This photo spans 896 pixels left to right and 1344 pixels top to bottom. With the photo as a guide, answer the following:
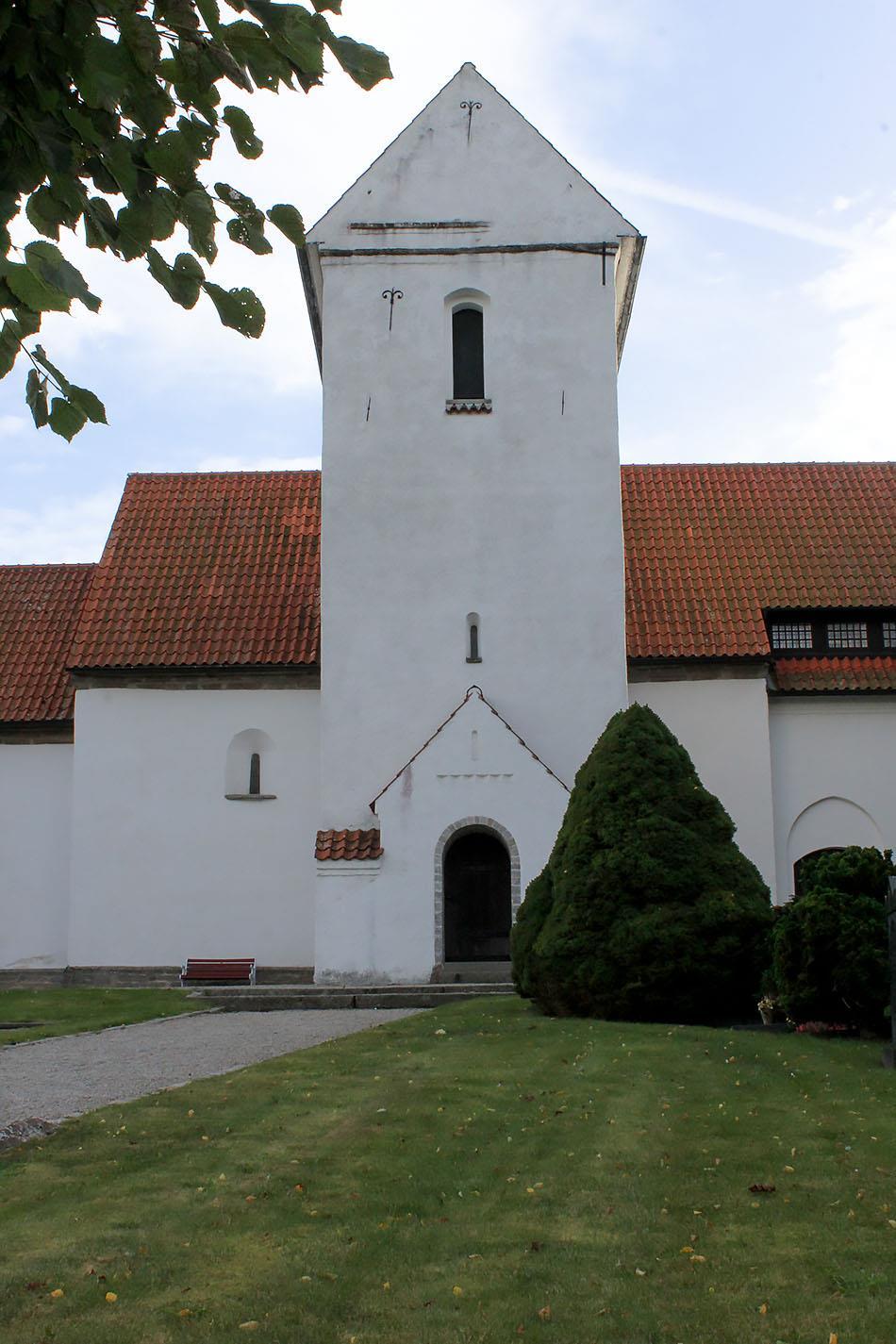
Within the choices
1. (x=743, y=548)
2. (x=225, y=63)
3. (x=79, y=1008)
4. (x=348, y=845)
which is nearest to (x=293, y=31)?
(x=225, y=63)

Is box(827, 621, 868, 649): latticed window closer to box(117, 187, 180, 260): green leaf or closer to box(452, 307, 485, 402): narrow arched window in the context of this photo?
box(452, 307, 485, 402): narrow arched window

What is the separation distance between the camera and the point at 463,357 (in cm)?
2317

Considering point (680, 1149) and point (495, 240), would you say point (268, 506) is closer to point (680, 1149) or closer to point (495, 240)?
point (495, 240)

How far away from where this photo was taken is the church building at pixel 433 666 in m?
21.3

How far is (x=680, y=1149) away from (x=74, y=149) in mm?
6397

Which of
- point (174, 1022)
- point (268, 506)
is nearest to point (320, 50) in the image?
point (174, 1022)

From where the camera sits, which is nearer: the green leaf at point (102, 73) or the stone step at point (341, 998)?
the green leaf at point (102, 73)

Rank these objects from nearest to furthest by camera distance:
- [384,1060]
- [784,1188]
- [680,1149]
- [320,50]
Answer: [320,50], [784,1188], [680,1149], [384,1060]

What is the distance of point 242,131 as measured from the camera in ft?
14.3

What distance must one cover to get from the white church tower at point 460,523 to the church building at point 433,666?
0.15ft

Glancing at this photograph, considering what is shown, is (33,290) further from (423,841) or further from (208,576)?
(208,576)

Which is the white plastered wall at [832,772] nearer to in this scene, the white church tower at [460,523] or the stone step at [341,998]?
the white church tower at [460,523]

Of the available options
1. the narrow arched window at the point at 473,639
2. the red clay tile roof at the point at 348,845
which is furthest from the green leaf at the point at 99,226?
the narrow arched window at the point at 473,639

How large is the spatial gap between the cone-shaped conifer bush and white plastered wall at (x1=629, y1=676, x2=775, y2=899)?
23.3 feet
